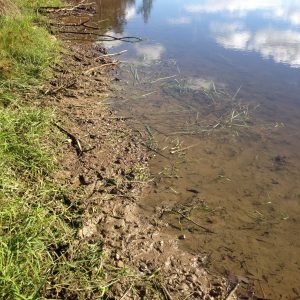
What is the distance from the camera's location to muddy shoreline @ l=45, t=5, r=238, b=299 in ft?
11.2

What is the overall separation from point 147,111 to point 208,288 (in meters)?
4.12

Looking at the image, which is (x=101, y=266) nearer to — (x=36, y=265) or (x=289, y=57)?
(x=36, y=265)

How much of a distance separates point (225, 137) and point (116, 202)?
267 centimetres

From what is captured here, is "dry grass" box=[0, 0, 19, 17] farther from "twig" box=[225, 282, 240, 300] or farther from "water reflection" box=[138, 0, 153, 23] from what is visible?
"twig" box=[225, 282, 240, 300]

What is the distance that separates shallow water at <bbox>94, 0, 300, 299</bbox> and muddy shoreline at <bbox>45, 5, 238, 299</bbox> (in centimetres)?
22

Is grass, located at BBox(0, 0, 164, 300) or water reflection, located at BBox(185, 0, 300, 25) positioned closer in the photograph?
grass, located at BBox(0, 0, 164, 300)

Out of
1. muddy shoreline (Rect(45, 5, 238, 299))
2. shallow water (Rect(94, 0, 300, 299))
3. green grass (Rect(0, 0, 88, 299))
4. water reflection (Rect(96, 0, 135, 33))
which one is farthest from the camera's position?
water reflection (Rect(96, 0, 135, 33))

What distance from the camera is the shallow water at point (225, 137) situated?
4.06 meters

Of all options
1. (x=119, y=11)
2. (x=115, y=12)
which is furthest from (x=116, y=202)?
(x=119, y=11)

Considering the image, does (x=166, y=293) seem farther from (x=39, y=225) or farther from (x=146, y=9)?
(x=146, y=9)

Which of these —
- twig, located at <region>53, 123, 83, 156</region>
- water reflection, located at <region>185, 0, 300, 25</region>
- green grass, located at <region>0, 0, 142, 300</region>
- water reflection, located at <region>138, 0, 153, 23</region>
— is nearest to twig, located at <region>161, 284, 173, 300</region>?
green grass, located at <region>0, 0, 142, 300</region>

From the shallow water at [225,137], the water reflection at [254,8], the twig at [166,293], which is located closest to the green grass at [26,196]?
the twig at [166,293]

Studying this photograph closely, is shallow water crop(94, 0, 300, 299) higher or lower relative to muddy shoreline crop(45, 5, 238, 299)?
lower

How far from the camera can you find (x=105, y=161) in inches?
202
